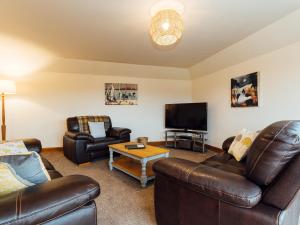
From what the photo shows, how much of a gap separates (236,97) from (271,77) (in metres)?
0.83

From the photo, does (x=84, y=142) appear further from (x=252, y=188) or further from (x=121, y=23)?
(x=252, y=188)

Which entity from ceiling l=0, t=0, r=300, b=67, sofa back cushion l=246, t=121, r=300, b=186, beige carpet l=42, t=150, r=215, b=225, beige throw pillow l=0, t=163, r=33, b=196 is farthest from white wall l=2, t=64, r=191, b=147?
sofa back cushion l=246, t=121, r=300, b=186

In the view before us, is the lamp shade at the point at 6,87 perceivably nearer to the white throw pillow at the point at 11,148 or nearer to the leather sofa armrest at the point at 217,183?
the white throw pillow at the point at 11,148

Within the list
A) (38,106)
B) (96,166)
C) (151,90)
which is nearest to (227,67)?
(151,90)

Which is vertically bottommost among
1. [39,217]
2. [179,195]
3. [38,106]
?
[179,195]

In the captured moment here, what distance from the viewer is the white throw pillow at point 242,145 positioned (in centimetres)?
197

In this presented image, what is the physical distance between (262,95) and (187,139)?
2.15m

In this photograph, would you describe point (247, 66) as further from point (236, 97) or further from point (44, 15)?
point (44, 15)

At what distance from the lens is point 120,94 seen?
16.8 feet

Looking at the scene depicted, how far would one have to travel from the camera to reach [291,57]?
109 inches

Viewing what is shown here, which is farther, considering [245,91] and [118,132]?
[118,132]

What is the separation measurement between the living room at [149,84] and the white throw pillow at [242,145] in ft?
0.27

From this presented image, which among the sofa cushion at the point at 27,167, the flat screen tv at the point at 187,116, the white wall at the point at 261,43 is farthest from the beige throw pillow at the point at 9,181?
the flat screen tv at the point at 187,116

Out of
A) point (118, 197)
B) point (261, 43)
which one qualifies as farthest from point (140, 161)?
point (261, 43)
